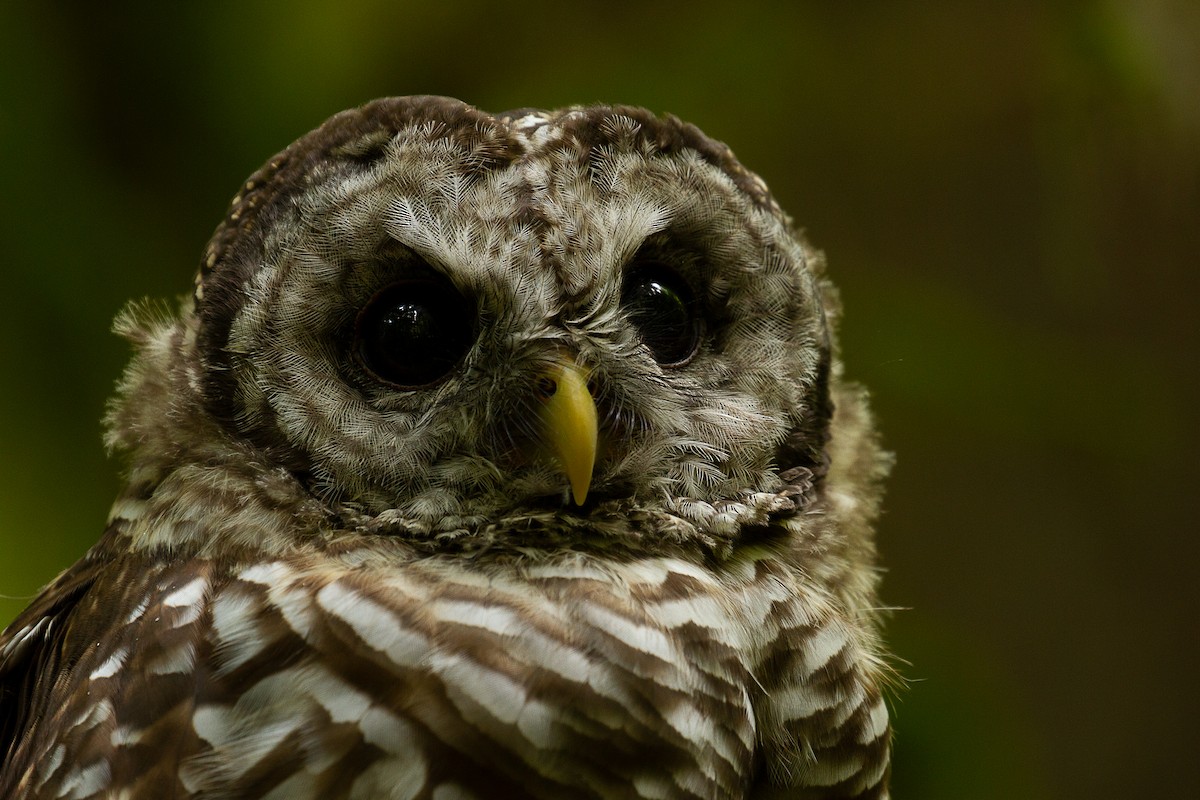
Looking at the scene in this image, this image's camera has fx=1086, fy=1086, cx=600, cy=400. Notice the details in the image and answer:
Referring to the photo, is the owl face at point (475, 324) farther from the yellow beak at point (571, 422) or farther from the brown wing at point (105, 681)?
the brown wing at point (105, 681)

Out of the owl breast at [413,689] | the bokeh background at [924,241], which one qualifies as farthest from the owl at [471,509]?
the bokeh background at [924,241]

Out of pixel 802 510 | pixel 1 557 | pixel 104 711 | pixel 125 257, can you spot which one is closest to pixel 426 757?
pixel 104 711

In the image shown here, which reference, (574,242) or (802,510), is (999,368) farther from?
(574,242)

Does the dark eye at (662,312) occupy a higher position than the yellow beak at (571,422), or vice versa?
the dark eye at (662,312)

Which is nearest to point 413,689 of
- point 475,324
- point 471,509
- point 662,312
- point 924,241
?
point 471,509

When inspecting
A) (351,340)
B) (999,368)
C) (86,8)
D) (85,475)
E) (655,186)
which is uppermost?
(999,368)

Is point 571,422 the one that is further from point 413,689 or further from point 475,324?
point 413,689

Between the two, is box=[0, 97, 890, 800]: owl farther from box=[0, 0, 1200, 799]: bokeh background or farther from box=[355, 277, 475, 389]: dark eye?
box=[0, 0, 1200, 799]: bokeh background
